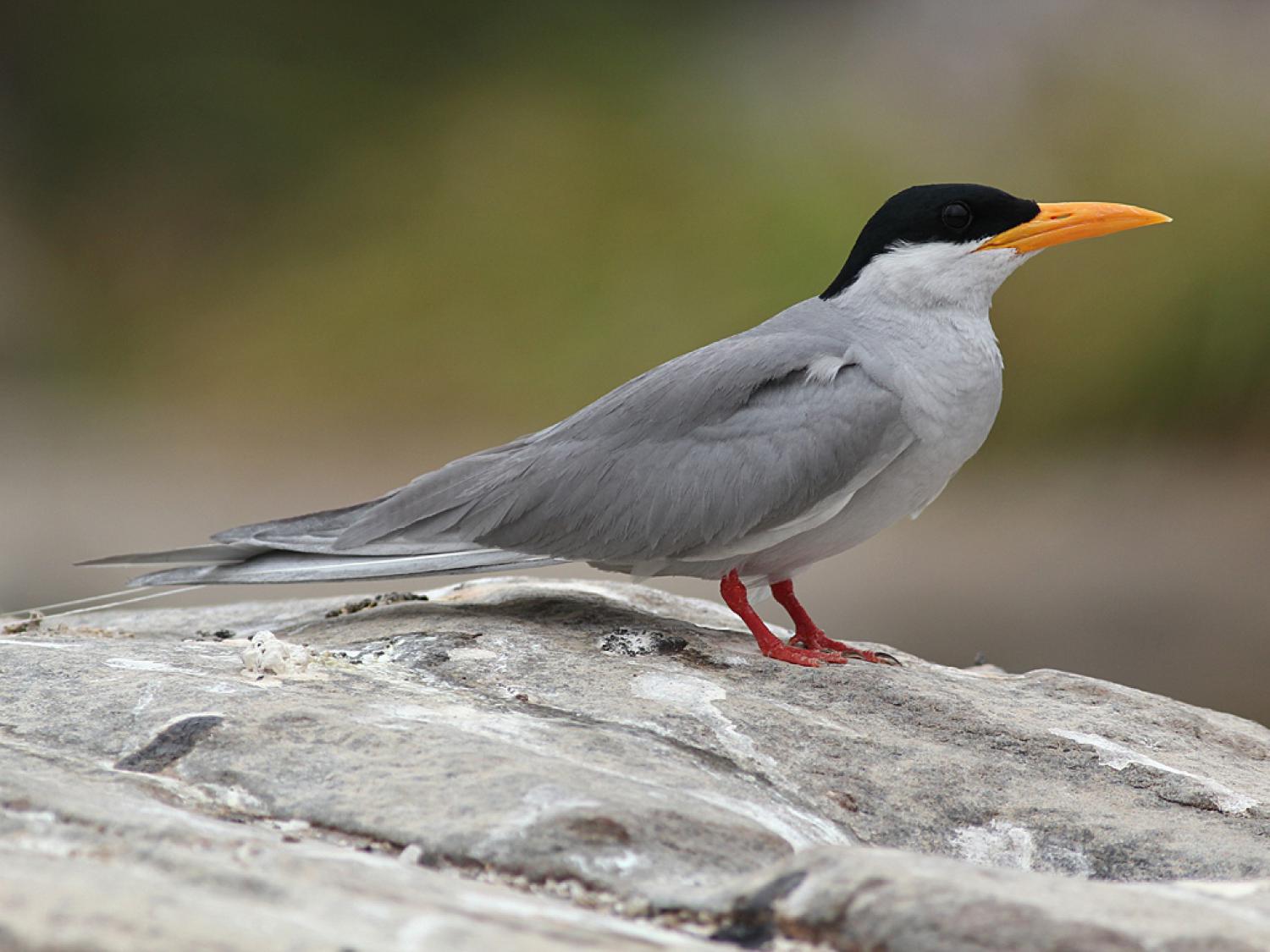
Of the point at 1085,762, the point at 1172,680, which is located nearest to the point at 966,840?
the point at 1085,762

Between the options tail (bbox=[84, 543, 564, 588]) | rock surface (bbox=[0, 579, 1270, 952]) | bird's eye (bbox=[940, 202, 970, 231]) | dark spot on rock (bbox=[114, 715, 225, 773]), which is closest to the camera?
rock surface (bbox=[0, 579, 1270, 952])

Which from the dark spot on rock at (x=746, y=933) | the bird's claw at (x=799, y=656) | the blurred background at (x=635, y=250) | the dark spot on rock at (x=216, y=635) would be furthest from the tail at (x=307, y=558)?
the blurred background at (x=635, y=250)

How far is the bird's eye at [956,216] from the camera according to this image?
177 inches

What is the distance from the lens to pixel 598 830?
100 inches

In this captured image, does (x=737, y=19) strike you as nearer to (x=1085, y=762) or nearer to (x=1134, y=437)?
(x=1134, y=437)

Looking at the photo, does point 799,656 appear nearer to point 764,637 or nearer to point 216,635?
point 764,637

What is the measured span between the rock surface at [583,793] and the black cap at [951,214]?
1.35m

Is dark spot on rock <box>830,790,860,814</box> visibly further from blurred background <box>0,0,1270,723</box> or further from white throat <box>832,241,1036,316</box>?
blurred background <box>0,0,1270,723</box>

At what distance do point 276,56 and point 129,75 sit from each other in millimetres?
1315

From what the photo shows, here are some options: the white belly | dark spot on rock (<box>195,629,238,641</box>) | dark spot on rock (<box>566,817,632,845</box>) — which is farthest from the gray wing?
dark spot on rock (<box>566,817,632,845</box>)

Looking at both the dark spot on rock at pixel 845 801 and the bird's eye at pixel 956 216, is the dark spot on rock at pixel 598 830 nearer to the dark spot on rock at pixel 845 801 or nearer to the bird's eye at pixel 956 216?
the dark spot on rock at pixel 845 801

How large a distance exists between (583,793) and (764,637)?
5.05ft

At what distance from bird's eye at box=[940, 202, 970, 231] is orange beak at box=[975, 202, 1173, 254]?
3.5 inches

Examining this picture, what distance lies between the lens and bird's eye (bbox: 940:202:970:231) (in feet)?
14.8
